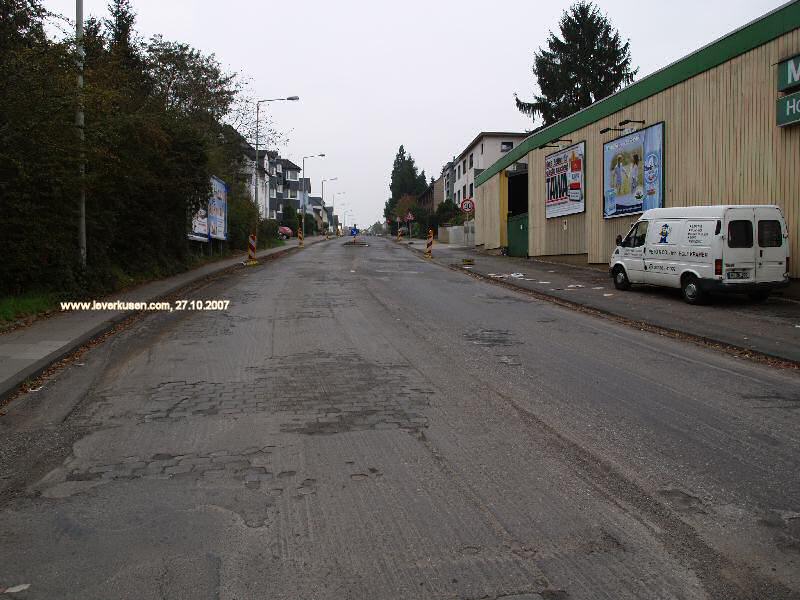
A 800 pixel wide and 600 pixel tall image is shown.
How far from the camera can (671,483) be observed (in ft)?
14.9

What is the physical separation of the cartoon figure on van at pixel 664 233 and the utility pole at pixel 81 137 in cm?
1264

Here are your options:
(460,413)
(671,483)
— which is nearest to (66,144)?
(460,413)

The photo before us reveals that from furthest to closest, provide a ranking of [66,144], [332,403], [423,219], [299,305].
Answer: [423,219] < [299,305] < [66,144] < [332,403]

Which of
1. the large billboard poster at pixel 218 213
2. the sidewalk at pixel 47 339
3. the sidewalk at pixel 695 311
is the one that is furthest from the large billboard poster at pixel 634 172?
the large billboard poster at pixel 218 213

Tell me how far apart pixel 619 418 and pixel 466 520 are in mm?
2647

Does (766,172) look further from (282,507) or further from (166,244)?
(166,244)

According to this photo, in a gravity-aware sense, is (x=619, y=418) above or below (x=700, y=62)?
below

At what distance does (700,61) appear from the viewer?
18.0m

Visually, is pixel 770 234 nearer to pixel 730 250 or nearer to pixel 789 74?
pixel 730 250

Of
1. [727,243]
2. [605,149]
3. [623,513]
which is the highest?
[605,149]

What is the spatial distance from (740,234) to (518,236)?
20413 mm

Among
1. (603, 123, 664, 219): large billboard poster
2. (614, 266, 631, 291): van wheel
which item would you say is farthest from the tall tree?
(614, 266, 631, 291): van wheel

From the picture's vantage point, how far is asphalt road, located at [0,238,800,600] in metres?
3.40

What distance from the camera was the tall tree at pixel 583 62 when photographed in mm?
47031
